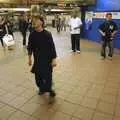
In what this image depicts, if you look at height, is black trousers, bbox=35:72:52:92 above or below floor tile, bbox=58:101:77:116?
above

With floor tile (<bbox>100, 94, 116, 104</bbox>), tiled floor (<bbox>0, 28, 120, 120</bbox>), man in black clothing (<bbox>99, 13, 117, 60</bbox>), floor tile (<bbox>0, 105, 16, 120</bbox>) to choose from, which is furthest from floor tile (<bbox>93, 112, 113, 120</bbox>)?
man in black clothing (<bbox>99, 13, 117, 60</bbox>)

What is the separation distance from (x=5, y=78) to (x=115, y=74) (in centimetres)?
266

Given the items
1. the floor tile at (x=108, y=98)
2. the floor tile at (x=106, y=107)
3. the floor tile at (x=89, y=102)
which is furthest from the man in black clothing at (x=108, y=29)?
the floor tile at (x=106, y=107)

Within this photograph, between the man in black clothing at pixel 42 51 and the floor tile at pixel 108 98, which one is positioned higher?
the man in black clothing at pixel 42 51

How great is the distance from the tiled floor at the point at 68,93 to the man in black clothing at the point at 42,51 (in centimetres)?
42

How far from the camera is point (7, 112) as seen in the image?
140 inches

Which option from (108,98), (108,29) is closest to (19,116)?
(108,98)

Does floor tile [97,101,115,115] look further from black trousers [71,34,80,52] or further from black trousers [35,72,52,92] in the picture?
black trousers [71,34,80,52]

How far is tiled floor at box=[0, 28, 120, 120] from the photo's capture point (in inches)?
137

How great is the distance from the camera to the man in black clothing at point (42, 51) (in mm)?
3669

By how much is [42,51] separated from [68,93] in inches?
41.3

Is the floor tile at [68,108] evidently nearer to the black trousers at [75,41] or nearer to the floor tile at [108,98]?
the floor tile at [108,98]

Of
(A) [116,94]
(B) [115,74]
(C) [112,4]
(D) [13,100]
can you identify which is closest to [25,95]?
(D) [13,100]

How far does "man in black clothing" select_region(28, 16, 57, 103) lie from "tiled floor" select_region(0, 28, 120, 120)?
1.38 feet
